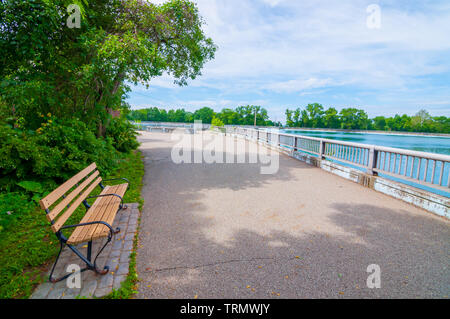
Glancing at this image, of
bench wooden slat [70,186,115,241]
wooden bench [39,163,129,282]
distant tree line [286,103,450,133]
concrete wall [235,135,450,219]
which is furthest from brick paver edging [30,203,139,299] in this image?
distant tree line [286,103,450,133]

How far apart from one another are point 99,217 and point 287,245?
2.78 m

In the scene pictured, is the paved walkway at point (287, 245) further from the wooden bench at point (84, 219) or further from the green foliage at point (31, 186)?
the green foliage at point (31, 186)

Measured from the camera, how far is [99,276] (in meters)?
2.61

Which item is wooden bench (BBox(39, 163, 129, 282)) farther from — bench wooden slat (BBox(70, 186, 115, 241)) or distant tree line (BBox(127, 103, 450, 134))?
distant tree line (BBox(127, 103, 450, 134))

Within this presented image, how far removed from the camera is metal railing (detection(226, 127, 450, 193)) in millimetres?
4602

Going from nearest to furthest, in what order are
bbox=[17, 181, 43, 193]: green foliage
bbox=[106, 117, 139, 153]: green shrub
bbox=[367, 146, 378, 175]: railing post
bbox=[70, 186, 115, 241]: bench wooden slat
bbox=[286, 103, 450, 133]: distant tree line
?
bbox=[70, 186, 115, 241]: bench wooden slat → bbox=[17, 181, 43, 193]: green foliage → bbox=[367, 146, 378, 175]: railing post → bbox=[106, 117, 139, 153]: green shrub → bbox=[286, 103, 450, 133]: distant tree line

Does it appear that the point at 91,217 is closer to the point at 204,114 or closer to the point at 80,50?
the point at 80,50

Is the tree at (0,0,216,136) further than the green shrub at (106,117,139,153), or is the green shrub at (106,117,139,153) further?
the green shrub at (106,117,139,153)

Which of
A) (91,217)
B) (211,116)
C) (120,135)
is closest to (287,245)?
(91,217)

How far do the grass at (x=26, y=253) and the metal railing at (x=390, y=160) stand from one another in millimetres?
5907

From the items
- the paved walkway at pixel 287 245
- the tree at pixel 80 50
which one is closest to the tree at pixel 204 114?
the tree at pixel 80 50

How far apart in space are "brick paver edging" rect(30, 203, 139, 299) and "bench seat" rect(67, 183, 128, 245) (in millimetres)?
442
